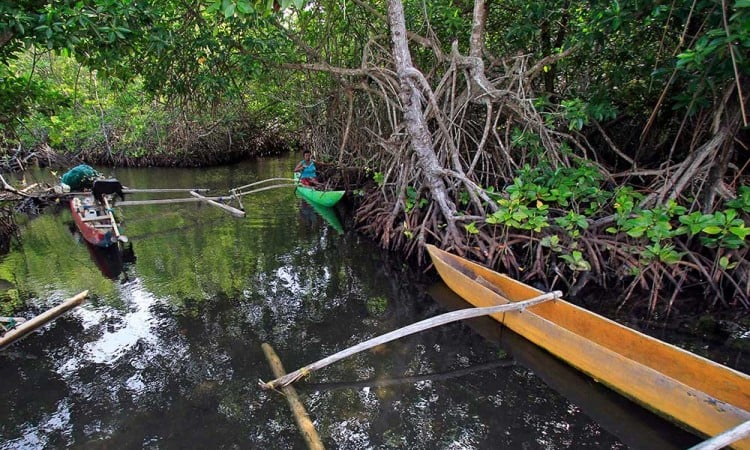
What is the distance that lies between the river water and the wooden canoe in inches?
8.1

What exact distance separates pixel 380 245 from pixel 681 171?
15.7 ft

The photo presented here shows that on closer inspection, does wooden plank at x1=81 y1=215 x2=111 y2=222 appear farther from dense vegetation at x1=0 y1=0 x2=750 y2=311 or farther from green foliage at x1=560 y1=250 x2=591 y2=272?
green foliage at x1=560 y1=250 x2=591 y2=272

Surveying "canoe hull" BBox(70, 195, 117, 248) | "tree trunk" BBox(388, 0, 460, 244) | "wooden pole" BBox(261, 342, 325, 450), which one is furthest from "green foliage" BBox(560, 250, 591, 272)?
"canoe hull" BBox(70, 195, 117, 248)

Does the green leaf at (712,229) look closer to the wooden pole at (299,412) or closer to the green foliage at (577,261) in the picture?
the green foliage at (577,261)

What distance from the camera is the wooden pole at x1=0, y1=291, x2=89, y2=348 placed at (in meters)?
4.54

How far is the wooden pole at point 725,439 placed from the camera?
7.62 ft

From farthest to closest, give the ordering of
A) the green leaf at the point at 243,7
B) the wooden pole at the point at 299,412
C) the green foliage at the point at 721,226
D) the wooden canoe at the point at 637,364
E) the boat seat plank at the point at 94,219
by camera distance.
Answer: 1. the boat seat plank at the point at 94,219
2. the green foliage at the point at 721,226
3. the wooden pole at the point at 299,412
4. the wooden canoe at the point at 637,364
5. the green leaf at the point at 243,7

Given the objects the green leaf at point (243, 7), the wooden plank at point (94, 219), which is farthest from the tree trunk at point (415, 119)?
the wooden plank at point (94, 219)

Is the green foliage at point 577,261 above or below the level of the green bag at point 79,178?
below

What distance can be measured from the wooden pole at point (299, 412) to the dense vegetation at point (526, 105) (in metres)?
3.08

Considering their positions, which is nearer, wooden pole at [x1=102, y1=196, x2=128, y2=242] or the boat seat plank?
wooden pole at [x1=102, y1=196, x2=128, y2=242]

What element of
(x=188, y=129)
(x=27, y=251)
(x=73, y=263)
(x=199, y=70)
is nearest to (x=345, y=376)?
(x=199, y=70)

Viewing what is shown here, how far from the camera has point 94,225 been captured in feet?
25.6

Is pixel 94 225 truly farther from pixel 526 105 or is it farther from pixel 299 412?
pixel 526 105
